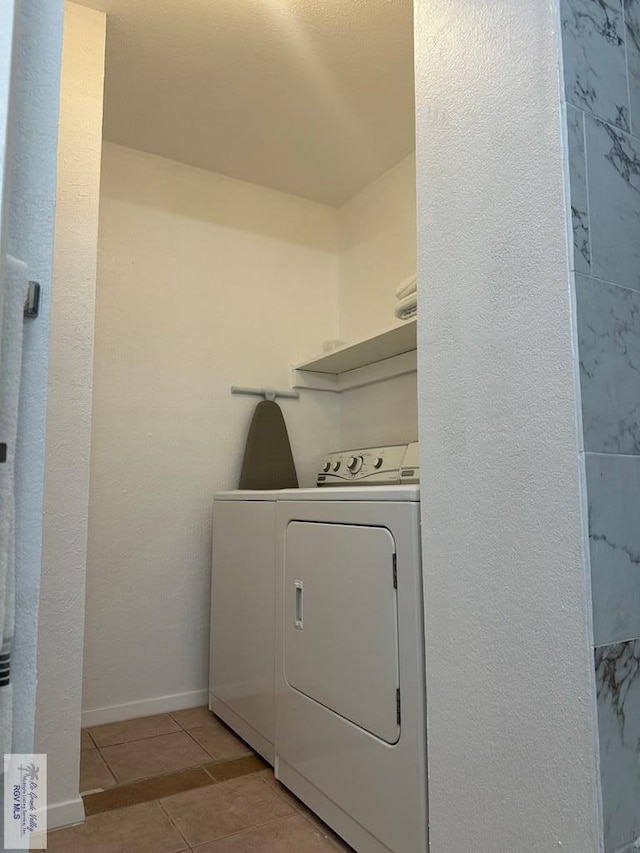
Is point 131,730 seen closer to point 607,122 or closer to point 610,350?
point 610,350

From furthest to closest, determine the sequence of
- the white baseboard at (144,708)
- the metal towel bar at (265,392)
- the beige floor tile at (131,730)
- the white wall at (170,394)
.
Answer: the metal towel bar at (265,392), the white wall at (170,394), the white baseboard at (144,708), the beige floor tile at (131,730)

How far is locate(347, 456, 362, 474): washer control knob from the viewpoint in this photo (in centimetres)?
255

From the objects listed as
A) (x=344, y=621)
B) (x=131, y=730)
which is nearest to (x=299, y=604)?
(x=344, y=621)

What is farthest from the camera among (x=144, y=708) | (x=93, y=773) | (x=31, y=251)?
(x=144, y=708)

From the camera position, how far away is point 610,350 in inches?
38.2

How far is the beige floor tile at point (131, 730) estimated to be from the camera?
85.0 inches

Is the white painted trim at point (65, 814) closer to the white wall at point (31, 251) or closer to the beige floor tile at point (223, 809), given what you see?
the beige floor tile at point (223, 809)

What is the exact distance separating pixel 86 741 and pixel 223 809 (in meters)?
0.74

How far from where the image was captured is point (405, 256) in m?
2.64

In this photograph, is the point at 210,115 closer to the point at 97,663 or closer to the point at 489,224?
the point at 489,224

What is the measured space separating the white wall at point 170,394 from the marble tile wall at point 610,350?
196cm

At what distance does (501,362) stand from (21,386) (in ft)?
2.57

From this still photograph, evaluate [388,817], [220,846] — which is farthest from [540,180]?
[220,846]

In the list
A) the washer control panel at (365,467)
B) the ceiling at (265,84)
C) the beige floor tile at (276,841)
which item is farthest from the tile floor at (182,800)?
the ceiling at (265,84)
